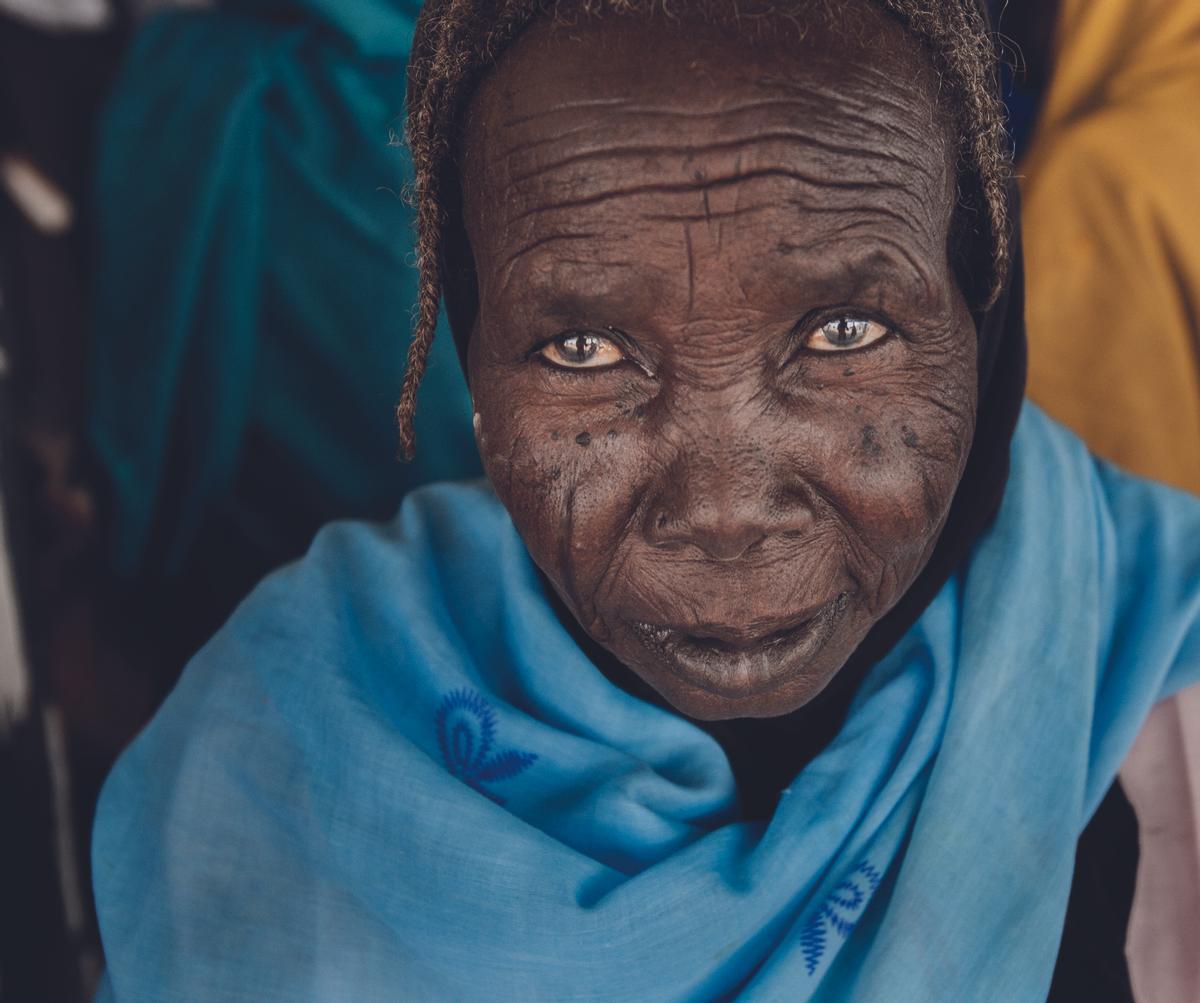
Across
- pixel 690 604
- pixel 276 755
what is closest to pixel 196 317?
pixel 276 755

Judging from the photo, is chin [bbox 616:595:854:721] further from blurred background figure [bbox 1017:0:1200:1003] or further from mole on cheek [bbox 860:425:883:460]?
blurred background figure [bbox 1017:0:1200:1003]

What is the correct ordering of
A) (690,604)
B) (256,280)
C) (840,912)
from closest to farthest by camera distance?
1. (690,604)
2. (840,912)
3. (256,280)

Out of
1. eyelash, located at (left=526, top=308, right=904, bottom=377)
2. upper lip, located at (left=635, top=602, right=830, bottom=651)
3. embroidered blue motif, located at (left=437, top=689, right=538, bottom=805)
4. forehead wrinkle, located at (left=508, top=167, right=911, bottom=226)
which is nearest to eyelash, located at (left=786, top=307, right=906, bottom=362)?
eyelash, located at (left=526, top=308, right=904, bottom=377)

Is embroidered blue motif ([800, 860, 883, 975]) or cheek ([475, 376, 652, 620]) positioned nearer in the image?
cheek ([475, 376, 652, 620])

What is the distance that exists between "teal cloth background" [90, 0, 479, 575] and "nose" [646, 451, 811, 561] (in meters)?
1.41

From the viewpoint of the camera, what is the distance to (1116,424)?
2469 mm

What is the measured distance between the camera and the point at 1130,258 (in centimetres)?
241

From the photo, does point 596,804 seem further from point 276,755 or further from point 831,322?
point 831,322

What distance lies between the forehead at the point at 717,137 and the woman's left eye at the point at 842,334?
8 cm

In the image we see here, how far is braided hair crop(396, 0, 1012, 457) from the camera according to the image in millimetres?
1219

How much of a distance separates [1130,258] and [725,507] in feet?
5.40

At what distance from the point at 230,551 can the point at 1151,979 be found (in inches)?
88.0

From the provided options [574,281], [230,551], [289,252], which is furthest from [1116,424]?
[230,551]

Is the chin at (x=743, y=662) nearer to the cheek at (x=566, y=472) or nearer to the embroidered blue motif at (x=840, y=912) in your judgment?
the cheek at (x=566, y=472)
